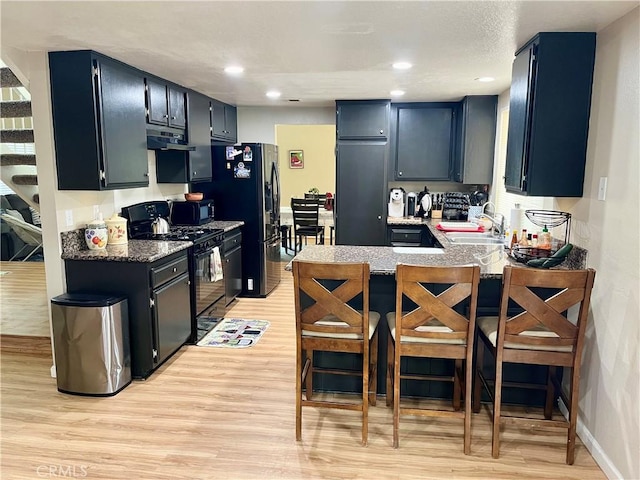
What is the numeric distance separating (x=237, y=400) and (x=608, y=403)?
2155mm

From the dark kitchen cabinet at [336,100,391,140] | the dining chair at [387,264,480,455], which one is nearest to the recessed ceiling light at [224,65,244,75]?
the dark kitchen cabinet at [336,100,391,140]

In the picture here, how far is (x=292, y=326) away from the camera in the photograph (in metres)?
4.30

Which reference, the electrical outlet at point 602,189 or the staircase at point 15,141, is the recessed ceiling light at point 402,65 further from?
the staircase at point 15,141

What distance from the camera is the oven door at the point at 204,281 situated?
3.88 m

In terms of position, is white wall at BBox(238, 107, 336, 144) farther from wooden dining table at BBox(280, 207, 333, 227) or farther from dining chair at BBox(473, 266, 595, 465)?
dining chair at BBox(473, 266, 595, 465)

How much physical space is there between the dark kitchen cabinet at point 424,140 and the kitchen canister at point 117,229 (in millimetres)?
3237

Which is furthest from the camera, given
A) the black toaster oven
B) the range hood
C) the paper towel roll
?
the black toaster oven

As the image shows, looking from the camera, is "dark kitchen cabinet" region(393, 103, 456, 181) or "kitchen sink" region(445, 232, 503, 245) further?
"dark kitchen cabinet" region(393, 103, 456, 181)

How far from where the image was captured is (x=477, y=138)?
16.4 ft

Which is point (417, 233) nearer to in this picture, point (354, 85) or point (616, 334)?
point (354, 85)

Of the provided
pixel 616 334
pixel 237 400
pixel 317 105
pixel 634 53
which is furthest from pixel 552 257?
pixel 317 105

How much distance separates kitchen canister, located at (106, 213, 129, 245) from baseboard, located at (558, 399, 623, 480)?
3.36 meters

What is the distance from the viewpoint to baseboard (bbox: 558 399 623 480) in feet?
7.13

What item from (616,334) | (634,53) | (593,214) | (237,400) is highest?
(634,53)
